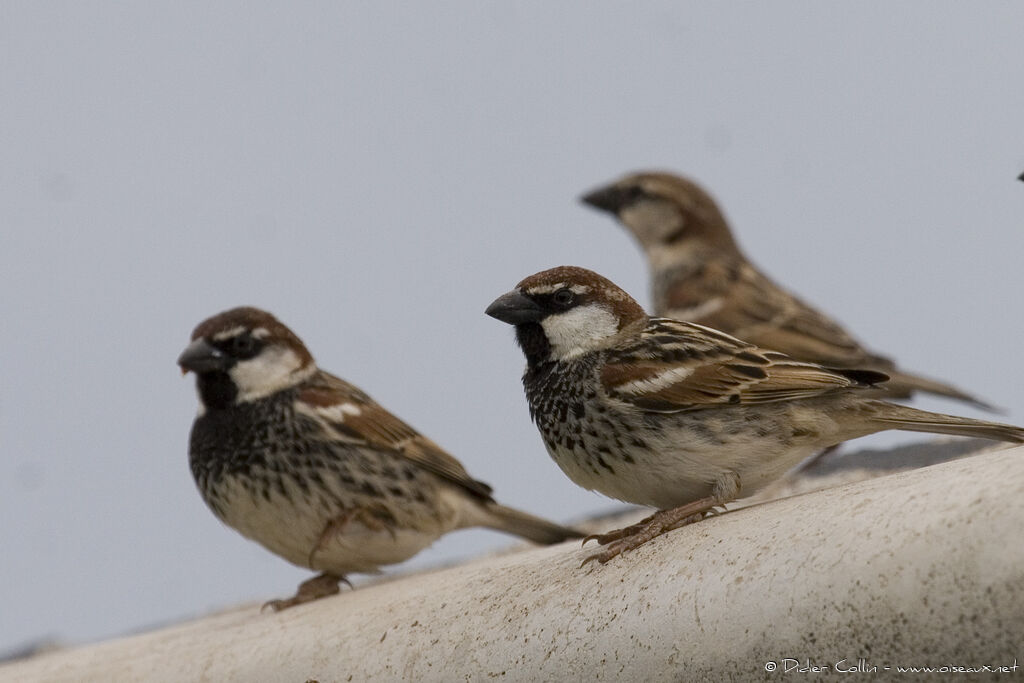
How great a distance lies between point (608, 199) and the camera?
602 centimetres

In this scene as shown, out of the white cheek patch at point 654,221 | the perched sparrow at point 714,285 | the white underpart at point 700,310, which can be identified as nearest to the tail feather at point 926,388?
the perched sparrow at point 714,285

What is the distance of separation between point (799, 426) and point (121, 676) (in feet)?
5.19

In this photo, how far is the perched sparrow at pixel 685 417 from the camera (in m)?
2.82

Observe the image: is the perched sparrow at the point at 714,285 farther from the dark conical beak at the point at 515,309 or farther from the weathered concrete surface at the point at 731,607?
the weathered concrete surface at the point at 731,607

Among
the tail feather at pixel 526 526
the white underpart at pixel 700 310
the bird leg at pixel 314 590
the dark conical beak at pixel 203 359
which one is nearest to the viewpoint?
the bird leg at pixel 314 590

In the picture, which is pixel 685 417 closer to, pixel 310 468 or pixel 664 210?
pixel 310 468

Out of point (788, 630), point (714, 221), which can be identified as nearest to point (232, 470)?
point (788, 630)

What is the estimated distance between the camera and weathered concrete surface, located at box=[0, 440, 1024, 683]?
185 centimetres

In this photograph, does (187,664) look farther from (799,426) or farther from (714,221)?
(714,221)

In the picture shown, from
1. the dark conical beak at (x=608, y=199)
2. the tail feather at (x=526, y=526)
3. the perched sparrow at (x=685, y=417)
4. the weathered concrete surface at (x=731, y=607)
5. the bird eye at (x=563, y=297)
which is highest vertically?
the dark conical beak at (x=608, y=199)

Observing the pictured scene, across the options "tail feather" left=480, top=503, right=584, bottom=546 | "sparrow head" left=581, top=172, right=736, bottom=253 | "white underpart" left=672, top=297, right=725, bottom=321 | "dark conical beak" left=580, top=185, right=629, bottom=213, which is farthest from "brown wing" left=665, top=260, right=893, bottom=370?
"tail feather" left=480, top=503, right=584, bottom=546

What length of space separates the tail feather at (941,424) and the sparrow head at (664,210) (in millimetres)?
2989

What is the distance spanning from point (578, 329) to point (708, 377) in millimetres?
344

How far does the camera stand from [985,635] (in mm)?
1798
